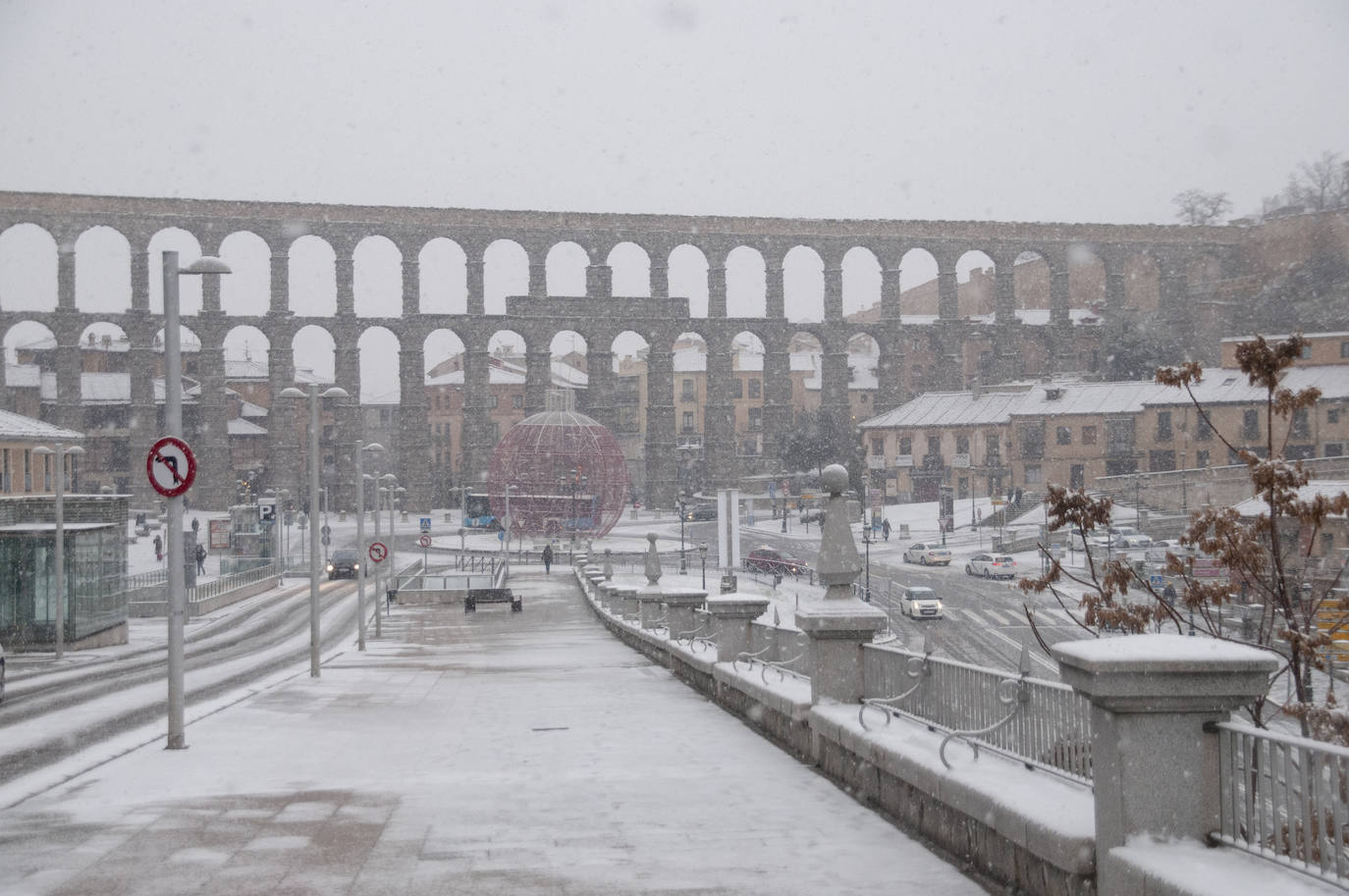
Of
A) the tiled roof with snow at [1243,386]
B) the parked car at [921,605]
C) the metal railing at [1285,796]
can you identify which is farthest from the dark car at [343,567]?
the metal railing at [1285,796]

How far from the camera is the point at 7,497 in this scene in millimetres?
36500

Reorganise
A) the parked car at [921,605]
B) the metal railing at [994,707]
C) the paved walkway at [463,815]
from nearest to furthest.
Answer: the metal railing at [994,707]
the paved walkway at [463,815]
the parked car at [921,605]

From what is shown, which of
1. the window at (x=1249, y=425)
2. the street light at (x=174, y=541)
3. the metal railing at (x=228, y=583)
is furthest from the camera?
the window at (x=1249, y=425)

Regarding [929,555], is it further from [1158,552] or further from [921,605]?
[921,605]

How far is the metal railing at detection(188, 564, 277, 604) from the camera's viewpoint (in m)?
50.3

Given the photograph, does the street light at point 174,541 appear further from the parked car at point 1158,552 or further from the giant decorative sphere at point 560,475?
the giant decorative sphere at point 560,475

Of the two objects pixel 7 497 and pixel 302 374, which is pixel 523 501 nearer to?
pixel 7 497

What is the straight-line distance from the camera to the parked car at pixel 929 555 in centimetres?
6365

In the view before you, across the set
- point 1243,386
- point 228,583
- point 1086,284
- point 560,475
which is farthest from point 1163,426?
point 1086,284

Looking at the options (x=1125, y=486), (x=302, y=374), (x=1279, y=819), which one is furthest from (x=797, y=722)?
(x=302, y=374)

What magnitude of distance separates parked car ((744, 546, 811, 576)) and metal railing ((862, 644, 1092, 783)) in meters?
49.9

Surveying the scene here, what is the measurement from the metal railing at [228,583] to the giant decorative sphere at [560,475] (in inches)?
691

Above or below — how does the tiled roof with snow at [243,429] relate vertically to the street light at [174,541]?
above

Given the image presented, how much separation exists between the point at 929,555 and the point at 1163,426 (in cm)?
2372
